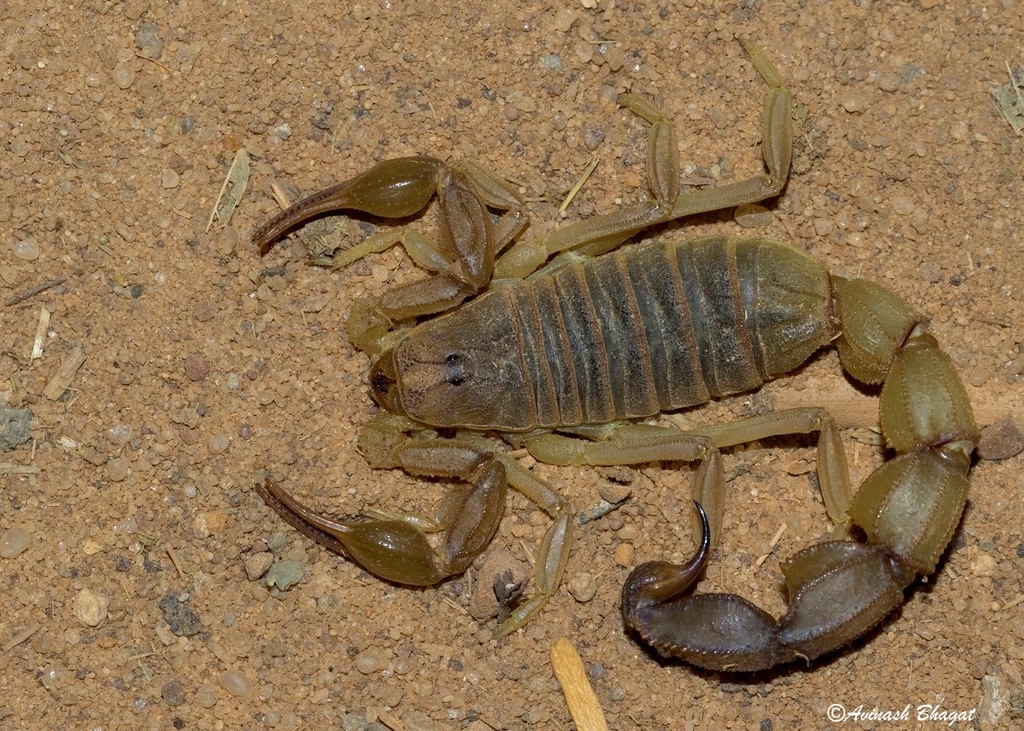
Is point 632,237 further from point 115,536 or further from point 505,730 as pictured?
point 115,536

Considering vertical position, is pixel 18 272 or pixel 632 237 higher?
pixel 632 237

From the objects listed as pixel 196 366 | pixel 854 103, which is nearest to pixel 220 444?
pixel 196 366

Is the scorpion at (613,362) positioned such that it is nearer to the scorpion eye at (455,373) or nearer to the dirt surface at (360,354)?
the scorpion eye at (455,373)

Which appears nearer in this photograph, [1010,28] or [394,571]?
[394,571]

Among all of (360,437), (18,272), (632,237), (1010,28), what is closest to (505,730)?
(360,437)

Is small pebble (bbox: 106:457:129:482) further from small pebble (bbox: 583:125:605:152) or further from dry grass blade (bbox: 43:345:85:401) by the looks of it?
small pebble (bbox: 583:125:605:152)

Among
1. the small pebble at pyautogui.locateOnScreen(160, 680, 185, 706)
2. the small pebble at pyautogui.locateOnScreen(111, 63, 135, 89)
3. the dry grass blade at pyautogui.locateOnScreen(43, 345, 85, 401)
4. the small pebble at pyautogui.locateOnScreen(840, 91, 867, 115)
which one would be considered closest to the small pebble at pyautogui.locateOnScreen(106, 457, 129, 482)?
the dry grass blade at pyautogui.locateOnScreen(43, 345, 85, 401)

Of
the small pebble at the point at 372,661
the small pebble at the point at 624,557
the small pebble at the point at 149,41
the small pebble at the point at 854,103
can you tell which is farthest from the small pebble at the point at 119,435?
the small pebble at the point at 854,103
